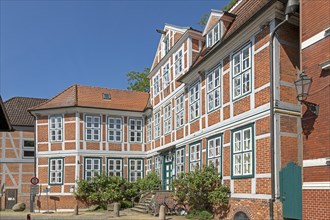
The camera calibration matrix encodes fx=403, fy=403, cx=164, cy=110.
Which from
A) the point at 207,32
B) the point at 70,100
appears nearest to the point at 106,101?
the point at 70,100

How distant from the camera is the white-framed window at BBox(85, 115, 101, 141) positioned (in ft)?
94.8

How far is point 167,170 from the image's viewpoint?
25.2 metres

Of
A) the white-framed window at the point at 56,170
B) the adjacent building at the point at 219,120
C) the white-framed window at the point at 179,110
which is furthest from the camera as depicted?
the white-framed window at the point at 56,170

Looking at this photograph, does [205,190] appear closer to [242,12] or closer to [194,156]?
[194,156]

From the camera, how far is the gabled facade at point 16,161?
33.4 m

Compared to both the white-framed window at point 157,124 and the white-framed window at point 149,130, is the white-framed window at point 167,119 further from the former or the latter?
the white-framed window at point 149,130

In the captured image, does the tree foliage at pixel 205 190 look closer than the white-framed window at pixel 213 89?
Yes

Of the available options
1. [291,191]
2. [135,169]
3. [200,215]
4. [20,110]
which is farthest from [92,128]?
[291,191]

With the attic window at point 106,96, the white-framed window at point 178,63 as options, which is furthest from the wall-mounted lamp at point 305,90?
the attic window at point 106,96

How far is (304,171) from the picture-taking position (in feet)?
35.1

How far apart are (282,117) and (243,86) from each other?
8.24ft

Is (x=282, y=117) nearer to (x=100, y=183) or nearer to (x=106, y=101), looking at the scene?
(x=100, y=183)

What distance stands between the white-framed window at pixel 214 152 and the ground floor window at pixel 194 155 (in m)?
1.06

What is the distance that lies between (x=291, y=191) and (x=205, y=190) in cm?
518
